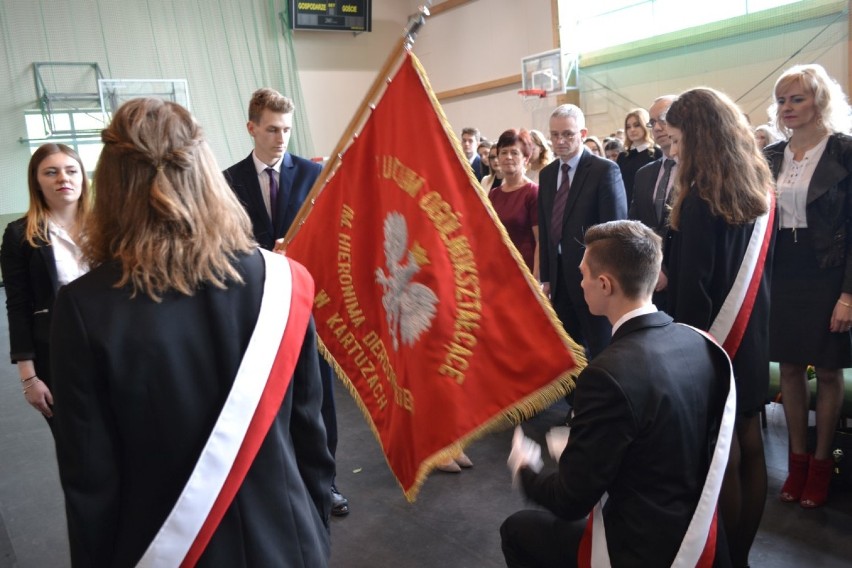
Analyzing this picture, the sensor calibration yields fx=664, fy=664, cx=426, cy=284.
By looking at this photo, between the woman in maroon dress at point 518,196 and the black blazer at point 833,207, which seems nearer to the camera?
the black blazer at point 833,207

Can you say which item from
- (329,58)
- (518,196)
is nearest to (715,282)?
(518,196)

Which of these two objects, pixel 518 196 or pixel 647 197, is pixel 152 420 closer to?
pixel 647 197

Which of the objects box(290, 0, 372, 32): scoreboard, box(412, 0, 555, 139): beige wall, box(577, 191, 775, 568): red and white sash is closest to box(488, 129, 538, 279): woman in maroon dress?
box(577, 191, 775, 568): red and white sash

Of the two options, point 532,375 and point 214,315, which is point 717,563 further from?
point 214,315

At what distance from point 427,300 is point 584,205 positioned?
1.59 meters

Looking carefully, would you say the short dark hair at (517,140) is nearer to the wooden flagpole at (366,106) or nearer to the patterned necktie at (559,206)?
the patterned necktie at (559,206)

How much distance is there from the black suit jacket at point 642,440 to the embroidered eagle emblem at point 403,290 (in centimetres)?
49

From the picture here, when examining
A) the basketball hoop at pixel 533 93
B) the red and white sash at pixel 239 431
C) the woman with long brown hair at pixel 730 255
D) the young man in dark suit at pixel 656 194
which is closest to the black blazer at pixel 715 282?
the woman with long brown hair at pixel 730 255

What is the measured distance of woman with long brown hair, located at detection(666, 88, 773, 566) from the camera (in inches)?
71.0

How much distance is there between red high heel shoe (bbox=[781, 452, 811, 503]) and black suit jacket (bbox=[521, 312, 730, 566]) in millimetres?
1335

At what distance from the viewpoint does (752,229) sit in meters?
1.86

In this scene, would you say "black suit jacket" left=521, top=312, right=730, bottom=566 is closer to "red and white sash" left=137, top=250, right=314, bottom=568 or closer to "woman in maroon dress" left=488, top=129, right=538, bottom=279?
"red and white sash" left=137, top=250, right=314, bottom=568

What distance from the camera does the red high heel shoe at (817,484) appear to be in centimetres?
237

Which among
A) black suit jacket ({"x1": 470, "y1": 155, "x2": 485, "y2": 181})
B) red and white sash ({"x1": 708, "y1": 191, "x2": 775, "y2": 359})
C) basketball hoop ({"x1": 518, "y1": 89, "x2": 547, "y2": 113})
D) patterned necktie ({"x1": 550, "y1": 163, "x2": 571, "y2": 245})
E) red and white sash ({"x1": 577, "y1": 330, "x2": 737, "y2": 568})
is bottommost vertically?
red and white sash ({"x1": 577, "y1": 330, "x2": 737, "y2": 568})
